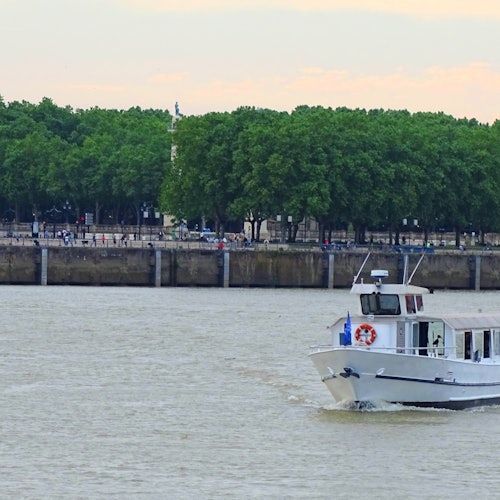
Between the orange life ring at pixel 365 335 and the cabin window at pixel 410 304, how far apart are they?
5.06ft

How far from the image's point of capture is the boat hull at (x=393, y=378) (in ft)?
205

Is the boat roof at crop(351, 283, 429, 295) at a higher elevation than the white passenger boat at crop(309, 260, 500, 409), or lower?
higher

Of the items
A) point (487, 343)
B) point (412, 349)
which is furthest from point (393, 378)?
point (487, 343)

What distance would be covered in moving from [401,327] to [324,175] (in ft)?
354

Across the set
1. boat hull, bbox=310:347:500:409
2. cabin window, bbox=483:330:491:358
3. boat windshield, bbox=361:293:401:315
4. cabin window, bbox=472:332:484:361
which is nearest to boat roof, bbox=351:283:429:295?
boat windshield, bbox=361:293:401:315

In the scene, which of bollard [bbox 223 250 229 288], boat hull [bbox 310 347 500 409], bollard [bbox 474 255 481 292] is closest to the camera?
boat hull [bbox 310 347 500 409]

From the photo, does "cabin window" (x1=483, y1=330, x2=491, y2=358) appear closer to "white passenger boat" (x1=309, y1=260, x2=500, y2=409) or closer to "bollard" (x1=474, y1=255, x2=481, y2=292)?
"white passenger boat" (x1=309, y1=260, x2=500, y2=409)

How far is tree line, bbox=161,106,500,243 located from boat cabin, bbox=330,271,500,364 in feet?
333

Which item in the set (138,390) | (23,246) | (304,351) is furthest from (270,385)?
(23,246)

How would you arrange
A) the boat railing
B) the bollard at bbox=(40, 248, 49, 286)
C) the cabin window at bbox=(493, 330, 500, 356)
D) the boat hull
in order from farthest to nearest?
the bollard at bbox=(40, 248, 49, 286), the cabin window at bbox=(493, 330, 500, 356), the boat railing, the boat hull

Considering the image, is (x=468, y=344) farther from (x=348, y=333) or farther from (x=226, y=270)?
(x=226, y=270)

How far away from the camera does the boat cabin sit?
64.2 metres

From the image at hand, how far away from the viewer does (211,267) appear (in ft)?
488

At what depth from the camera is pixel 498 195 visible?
184 m
